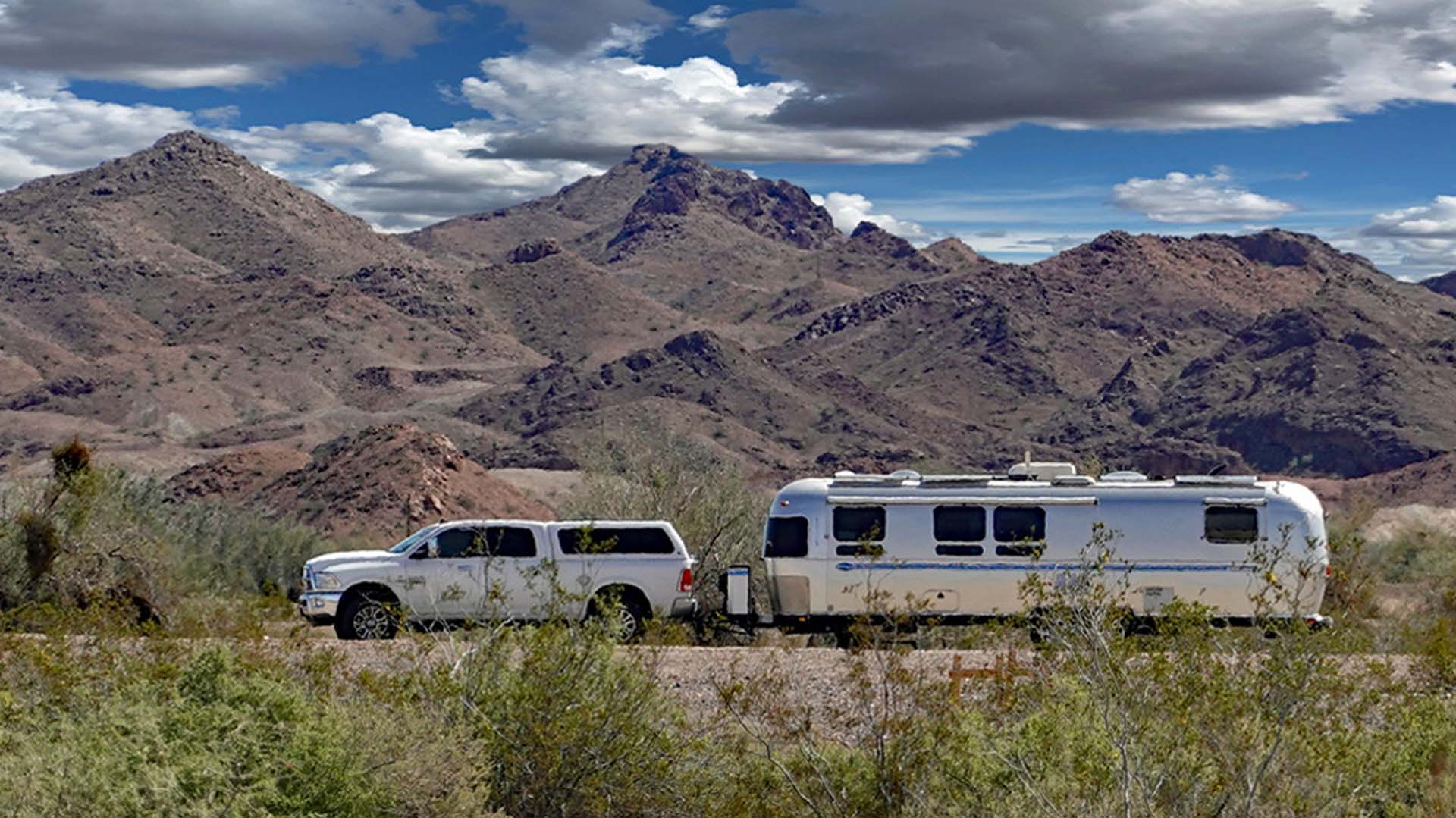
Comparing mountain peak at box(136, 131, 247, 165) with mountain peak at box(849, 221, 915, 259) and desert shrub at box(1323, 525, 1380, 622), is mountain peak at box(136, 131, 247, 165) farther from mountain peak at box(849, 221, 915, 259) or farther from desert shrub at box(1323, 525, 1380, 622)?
desert shrub at box(1323, 525, 1380, 622)

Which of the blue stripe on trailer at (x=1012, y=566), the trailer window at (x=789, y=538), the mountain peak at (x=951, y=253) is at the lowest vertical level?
the blue stripe on trailer at (x=1012, y=566)

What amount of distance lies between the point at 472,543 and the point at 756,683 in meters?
9.66

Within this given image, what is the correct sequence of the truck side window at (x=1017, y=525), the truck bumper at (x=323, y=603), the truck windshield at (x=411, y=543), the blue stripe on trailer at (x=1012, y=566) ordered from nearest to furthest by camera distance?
1. the blue stripe on trailer at (x=1012, y=566)
2. the truck side window at (x=1017, y=525)
3. the truck bumper at (x=323, y=603)
4. the truck windshield at (x=411, y=543)

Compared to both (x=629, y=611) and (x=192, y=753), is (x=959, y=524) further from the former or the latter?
(x=192, y=753)

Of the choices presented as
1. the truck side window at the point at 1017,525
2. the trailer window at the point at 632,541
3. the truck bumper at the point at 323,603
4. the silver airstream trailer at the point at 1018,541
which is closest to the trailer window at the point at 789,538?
the silver airstream trailer at the point at 1018,541

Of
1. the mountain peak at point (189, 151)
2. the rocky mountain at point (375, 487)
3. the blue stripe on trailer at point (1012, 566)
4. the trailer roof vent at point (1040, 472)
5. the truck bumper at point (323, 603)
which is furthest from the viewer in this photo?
the mountain peak at point (189, 151)

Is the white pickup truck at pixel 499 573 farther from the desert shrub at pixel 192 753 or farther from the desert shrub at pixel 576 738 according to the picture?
the desert shrub at pixel 576 738

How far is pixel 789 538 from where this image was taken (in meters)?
19.3

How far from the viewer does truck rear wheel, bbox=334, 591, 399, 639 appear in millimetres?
19094

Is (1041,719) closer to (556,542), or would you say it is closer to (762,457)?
(556,542)

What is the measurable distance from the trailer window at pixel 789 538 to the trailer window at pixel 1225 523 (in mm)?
4785

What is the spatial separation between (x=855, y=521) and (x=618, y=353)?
307 feet

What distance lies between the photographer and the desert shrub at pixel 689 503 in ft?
83.4

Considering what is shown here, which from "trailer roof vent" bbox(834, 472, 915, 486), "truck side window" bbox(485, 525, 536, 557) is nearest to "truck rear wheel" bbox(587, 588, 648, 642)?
"truck side window" bbox(485, 525, 536, 557)
